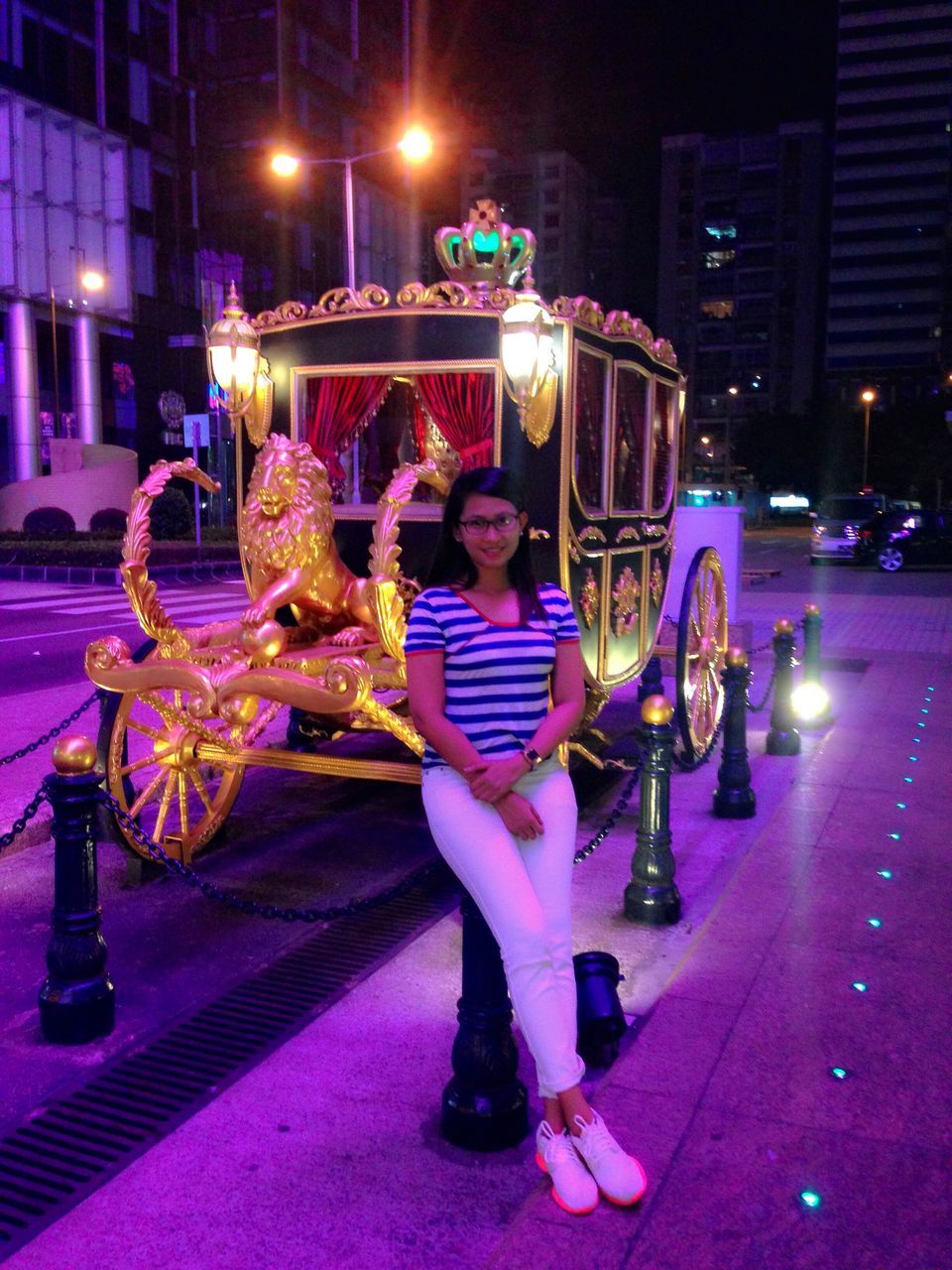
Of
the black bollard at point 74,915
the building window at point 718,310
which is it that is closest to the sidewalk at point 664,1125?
the black bollard at point 74,915

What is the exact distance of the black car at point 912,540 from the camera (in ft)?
91.9

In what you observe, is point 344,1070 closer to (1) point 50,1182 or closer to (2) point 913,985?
(1) point 50,1182

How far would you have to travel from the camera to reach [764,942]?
185 inches

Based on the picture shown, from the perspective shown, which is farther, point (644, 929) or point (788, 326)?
point (788, 326)

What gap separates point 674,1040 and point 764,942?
1020 millimetres

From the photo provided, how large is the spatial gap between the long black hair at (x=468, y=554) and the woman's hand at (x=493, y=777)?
456 mm

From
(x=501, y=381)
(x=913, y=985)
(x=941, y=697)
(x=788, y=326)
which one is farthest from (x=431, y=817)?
(x=788, y=326)

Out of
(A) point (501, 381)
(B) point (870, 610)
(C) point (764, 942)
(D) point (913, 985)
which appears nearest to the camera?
(D) point (913, 985)

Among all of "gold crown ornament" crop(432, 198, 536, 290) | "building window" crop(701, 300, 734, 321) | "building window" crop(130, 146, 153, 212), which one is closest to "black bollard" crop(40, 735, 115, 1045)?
"gold crown ornament" crop(432, 198, 536, 290)

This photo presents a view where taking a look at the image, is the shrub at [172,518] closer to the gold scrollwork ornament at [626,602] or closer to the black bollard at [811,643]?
the black bollard at [811,643]

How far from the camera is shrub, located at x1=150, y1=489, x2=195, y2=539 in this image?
94.2ft

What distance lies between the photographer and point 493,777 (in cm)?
307

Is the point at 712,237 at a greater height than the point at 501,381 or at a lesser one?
greater

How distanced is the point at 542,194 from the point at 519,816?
116 m
